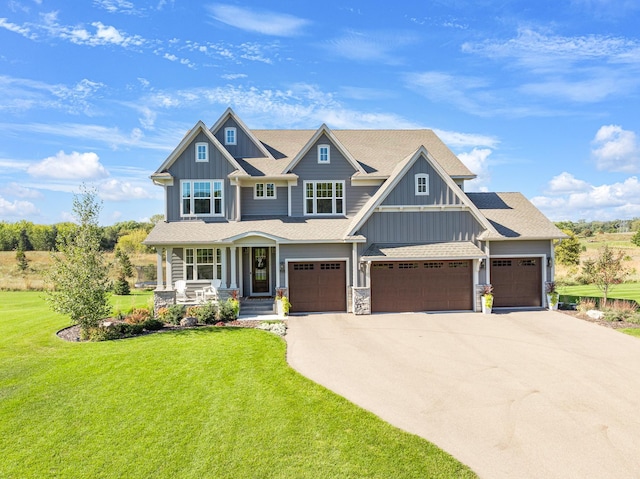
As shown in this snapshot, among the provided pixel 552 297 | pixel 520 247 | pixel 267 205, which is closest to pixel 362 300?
pixel 267 205

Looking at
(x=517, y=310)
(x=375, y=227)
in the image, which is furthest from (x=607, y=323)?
(x=375, y=227)

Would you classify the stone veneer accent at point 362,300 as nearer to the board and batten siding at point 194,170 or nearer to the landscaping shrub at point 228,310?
the landscaping shrub at point 228,310

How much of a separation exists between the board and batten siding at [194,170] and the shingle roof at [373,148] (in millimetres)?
1790

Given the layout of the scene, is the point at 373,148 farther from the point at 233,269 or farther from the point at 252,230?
the point at 233,269

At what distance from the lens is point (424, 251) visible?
17.2m

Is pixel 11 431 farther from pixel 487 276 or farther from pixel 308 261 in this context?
pixel 487 276

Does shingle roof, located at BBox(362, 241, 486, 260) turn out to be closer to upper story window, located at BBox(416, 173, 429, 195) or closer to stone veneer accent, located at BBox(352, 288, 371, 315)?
stone veneer accent, located at BBox(352, 288, 371, 315)

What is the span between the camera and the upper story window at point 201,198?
766 inches

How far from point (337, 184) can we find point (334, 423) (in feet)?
46.9

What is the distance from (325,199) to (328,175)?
4.21 feet

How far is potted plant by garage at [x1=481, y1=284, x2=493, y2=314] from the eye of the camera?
1703 centimetres

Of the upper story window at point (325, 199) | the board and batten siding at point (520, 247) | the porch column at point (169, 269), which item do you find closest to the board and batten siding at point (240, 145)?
the upper story window at point (325, 199)

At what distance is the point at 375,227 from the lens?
1758 centimetres

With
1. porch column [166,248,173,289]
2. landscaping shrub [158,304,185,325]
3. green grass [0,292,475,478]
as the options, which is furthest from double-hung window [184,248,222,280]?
green grass [0,292,475,478]
